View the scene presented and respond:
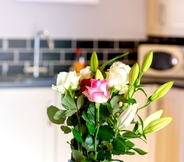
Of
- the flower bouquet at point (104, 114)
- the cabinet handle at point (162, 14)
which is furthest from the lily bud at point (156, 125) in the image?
the cabinet handle at point (162, 14)

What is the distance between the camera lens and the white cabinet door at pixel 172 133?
2.77 meters

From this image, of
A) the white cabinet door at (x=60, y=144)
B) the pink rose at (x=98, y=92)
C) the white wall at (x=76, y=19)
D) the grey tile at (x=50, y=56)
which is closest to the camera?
the pink rose at (x=98, y=92)

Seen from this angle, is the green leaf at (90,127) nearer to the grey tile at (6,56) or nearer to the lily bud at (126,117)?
the lily bud at (126,117)

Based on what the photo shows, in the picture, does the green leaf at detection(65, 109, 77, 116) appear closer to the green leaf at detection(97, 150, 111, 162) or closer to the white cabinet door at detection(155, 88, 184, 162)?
the green leaf at detection(97, 150, 111, 162)

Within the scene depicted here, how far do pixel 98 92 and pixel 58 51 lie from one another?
7.36ft

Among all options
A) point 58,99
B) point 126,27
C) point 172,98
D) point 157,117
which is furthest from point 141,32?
point 157,117

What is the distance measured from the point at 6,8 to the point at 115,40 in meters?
0.88

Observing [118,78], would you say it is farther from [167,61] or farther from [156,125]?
[167,61]

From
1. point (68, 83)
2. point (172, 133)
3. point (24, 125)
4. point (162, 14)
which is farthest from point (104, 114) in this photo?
point (162, 14)

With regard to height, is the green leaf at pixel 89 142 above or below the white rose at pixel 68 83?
below

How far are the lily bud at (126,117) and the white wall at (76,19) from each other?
2.17m

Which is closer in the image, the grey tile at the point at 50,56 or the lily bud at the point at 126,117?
the lily bud at the point at 126,117

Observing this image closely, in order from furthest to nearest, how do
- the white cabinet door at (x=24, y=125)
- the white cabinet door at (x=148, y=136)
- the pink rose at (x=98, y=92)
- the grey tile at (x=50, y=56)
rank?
the grey tile at (x=50, y=56) → the white cabinet door at (x=148, y=136) → the white cabinet door at (x=24, y=125) → the pink rose at (x=98, y=92)

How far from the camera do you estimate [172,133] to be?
2.83 meters
